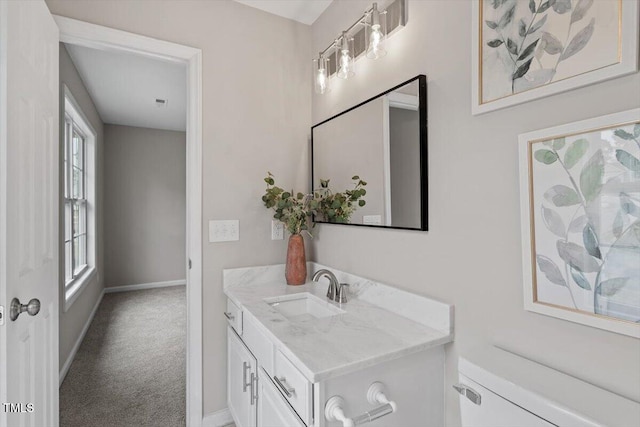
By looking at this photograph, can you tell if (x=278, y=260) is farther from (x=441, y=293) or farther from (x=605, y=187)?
(x=605, y=187)

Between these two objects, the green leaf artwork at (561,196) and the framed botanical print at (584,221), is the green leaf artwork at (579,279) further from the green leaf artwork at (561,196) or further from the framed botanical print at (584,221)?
the green leaf artwork at (561,196)

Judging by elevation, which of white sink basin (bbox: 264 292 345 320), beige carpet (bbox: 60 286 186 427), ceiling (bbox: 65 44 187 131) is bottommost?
beige carpet (bbox: 60 286 186 427)

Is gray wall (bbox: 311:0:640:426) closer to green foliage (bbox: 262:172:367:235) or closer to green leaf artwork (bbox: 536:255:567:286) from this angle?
green leaf artwork (bbox: 536:255:567:286)

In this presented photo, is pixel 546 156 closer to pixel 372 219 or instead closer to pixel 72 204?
pixel 372 219

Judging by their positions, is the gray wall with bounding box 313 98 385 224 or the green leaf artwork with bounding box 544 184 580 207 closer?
the green leaf artwork with bounding box 544 184 580 207

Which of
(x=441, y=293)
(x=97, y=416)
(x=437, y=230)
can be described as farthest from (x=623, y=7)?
(x=97, y=416)

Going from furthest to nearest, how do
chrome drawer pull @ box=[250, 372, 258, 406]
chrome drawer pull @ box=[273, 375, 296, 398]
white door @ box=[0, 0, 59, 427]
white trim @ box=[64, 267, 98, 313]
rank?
white trim @ box=[64, 267, 98, 313]
chrome drawer pull @ box=[250, 372, 258, 406]
chrome drawer pull @ box=[273, 375, 296, 398]
white door @ box=[0, 0, 59, 427]

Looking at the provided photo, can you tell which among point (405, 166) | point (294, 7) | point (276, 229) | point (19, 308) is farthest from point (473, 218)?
point (294, 7)

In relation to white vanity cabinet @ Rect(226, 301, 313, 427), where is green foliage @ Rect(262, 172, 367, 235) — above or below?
above

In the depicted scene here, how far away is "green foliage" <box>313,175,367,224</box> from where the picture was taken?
172cm

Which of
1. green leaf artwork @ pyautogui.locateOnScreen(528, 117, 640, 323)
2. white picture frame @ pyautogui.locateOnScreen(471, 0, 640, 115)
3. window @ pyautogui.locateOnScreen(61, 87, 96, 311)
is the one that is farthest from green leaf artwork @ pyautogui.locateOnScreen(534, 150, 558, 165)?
window @ pyautogui.locateOnScreen(61, 87, 96, 311)

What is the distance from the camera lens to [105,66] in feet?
9.80

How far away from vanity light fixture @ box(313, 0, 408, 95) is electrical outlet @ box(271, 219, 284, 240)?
2.71 feet

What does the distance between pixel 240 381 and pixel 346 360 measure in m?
0.91
